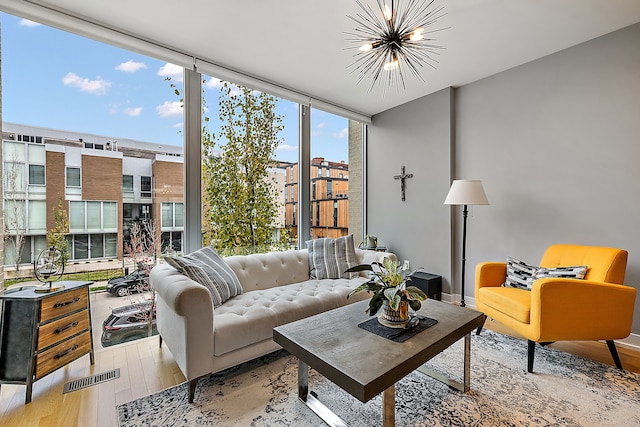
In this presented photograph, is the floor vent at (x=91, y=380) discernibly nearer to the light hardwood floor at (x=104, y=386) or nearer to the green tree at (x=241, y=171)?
the light hardwood floor at (x=104, y=386)

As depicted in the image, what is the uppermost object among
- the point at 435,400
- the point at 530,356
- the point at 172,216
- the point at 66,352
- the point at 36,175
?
the point at 36,175

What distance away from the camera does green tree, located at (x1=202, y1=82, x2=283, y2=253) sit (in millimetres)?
3090

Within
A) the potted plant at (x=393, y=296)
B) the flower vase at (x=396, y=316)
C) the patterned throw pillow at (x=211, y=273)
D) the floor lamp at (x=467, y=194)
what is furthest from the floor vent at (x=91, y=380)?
the floor lamp at (x=467, y=194)

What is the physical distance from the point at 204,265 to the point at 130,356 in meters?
0.88

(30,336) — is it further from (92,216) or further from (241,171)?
(241,171)

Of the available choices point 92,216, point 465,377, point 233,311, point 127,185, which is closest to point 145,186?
point 127,185

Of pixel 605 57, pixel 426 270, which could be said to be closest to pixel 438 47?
pixel 605 57

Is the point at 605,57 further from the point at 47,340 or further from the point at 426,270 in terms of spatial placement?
the point at 47,340

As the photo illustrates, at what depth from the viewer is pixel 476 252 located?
3.49 meters

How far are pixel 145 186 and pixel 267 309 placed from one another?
1650mm

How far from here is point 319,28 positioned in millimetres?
2445

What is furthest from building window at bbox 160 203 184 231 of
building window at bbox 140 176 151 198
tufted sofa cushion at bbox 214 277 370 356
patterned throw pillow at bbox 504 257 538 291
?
patterned throw pillow at bbox 504 257 538 291

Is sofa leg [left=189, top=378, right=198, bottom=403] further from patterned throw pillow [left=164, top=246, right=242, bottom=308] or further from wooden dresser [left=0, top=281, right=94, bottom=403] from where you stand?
wooden dresser [left=0, top=281, right=94, bottom=403]

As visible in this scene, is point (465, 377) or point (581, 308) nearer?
point (465, 377)
